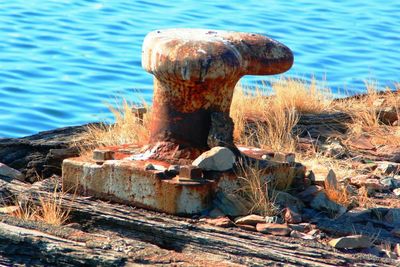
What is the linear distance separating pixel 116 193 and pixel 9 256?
0.97 m

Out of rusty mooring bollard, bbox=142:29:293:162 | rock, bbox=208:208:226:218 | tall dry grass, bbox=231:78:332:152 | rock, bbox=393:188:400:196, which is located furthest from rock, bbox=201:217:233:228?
tall dry grass, bbox=231:78:332:152

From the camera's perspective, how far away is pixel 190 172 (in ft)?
22.1

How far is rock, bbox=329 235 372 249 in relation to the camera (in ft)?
21.1

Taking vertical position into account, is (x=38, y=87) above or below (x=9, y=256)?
below

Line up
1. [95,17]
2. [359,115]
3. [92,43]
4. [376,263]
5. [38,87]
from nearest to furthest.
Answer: [376,263] < [359,115] < [38,87] < [92,43] < [95,17]

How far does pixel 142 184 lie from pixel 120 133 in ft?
7.35

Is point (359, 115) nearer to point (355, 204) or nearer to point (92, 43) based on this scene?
point (355, 204)

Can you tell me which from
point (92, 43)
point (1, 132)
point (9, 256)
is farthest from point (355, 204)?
point (92, 43)

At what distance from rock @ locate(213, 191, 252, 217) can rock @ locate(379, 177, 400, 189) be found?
135 cm

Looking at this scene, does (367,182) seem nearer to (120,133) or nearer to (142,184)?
(142,184)

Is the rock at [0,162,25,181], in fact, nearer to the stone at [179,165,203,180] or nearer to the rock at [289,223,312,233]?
the stone at [179,165,203,180]

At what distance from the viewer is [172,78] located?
23.0 feet

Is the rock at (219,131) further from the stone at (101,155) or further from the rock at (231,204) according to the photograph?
the stone at (101,155)

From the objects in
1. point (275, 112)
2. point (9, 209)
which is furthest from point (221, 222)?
point (275, 112)
